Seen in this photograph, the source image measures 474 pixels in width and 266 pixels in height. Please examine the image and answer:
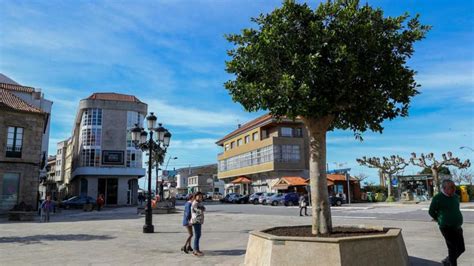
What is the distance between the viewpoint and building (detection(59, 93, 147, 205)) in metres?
49.8

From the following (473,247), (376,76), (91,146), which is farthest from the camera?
(91,146)

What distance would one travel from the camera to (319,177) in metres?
7.73

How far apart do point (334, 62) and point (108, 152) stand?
46926 mm

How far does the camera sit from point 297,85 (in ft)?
23.8

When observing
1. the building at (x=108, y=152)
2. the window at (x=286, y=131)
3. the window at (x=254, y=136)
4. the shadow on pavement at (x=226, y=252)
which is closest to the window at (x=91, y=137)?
the building at (x=108, y=152)

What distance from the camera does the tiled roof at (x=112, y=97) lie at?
52438mm


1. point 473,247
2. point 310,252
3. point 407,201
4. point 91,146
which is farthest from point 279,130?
point 310,252

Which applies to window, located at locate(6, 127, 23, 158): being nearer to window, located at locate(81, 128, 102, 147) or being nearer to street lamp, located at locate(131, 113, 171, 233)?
street lamp, located at locate(131, 113, 171, 233)

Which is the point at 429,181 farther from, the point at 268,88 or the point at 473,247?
the point at 268,88

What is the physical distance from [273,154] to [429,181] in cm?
1839

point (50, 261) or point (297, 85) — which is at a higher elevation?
point (297, 85)

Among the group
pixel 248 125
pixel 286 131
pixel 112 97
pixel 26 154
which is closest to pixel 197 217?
pixel 26 154

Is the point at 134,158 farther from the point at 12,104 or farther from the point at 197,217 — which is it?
the point at 197,217

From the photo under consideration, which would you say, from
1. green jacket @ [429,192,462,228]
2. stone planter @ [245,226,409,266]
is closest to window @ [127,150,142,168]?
stone planter @ [245,226,409,266]
